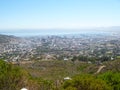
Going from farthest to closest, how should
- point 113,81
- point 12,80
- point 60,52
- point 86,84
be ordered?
point 60,52
point 113,81
point 12,80
point 86,84

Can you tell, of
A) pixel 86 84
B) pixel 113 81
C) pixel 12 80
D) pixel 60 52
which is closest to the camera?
pixel 86 84

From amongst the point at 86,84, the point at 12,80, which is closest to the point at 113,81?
the point at 86,84

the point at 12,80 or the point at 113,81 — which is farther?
the point at 113,81

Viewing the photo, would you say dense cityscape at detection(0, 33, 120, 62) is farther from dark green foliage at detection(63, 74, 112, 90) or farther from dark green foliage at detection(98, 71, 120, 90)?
dark green foliage at detection(63, 74, 112, 90)

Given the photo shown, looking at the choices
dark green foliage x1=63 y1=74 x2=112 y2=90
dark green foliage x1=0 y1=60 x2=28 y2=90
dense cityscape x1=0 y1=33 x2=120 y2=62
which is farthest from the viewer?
dense cityscape x1=0 y1=33 x2=120 y2=62

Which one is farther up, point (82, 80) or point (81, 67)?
point (82, 80)

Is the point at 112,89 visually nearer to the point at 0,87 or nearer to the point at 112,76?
the point at 112,76

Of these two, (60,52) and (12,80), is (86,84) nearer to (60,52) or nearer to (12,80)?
(12,80)

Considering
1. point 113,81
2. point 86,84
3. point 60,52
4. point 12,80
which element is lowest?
point 60,52

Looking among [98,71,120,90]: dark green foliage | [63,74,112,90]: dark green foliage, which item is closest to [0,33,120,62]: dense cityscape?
[98,71,120,90]: dark green foliage

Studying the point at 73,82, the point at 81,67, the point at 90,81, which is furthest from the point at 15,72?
the point at 81,67

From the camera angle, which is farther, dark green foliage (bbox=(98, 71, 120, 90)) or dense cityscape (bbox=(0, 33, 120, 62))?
dense cityscape (bbox=(0, 33, 120, 62))
